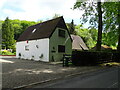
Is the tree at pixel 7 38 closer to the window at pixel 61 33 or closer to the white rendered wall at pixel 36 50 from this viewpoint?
the white rendered wall at pixel 36 50

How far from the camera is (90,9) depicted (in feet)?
67.7

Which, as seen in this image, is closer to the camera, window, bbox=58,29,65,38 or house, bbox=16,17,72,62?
house, bbox=16,17,72,62

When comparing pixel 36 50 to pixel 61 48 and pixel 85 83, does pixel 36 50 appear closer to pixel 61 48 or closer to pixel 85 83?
pixel 61 48

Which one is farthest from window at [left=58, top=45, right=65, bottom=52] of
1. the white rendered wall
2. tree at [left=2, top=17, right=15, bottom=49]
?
tree at [left=2, top=17, right=15, bottom=49]

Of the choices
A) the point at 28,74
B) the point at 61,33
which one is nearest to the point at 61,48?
the point at 61,33

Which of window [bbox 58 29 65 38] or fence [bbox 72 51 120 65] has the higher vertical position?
window [bbox 58 29 65 38]

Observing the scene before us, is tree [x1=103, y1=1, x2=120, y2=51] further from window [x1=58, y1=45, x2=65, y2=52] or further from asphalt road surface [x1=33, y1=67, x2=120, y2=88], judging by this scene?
asphalt road surface [x1=33, y1=67, x2=120, y2=88]

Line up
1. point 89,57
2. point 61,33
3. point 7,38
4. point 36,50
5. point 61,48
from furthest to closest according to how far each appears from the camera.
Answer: point 7,38
point 61,33
point 61,48
point 36,50
point 89,57

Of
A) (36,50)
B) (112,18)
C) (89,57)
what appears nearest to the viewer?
(89,57)

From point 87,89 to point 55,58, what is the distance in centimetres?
1544

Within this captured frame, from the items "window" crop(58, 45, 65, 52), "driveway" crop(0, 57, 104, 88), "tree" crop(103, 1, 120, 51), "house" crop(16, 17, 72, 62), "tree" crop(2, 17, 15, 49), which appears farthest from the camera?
"tree" crop(2, 17, 15, 49)

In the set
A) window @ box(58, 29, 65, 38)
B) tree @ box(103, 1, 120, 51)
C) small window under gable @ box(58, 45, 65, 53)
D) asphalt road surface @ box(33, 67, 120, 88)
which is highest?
tree @ box(103, 1, 120, 51)

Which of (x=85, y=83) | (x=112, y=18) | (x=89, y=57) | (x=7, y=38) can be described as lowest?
(x=85, y=83)

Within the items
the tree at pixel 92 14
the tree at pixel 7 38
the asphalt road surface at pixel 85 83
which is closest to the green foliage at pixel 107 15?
the tree at pixel 92 14
